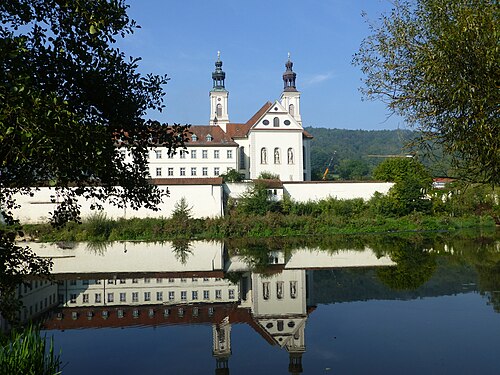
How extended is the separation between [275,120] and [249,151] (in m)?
4.25

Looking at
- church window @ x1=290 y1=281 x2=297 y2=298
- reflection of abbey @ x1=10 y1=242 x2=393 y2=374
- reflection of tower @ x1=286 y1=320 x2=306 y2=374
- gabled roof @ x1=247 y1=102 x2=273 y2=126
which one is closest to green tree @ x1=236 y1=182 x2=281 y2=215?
reflection of abbey @ x1=10 y1=242 x2=393 y2=374

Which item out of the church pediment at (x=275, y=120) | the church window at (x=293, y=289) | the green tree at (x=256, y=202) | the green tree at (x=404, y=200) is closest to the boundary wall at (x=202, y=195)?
the green tree at (x=256, y=202)

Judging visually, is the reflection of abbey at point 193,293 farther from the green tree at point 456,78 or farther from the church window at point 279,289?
the green tree at point 456,78

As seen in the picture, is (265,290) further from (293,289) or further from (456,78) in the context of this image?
(456,78)

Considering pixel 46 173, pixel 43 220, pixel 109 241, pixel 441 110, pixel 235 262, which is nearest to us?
pixel 46 173

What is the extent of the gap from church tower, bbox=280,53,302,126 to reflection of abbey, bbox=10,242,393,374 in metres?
42.0

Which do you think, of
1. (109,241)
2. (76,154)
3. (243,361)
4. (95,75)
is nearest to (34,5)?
(95,75)

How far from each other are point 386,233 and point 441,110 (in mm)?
24541

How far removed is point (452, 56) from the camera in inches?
210

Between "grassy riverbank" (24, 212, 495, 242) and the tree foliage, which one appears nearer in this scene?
the tree foliage

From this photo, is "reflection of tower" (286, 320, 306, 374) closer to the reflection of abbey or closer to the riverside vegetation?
the reflection of abbey

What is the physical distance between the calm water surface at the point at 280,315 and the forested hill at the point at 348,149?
56.8m

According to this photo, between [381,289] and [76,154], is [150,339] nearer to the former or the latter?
[76,154]

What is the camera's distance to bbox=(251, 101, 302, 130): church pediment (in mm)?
48688
